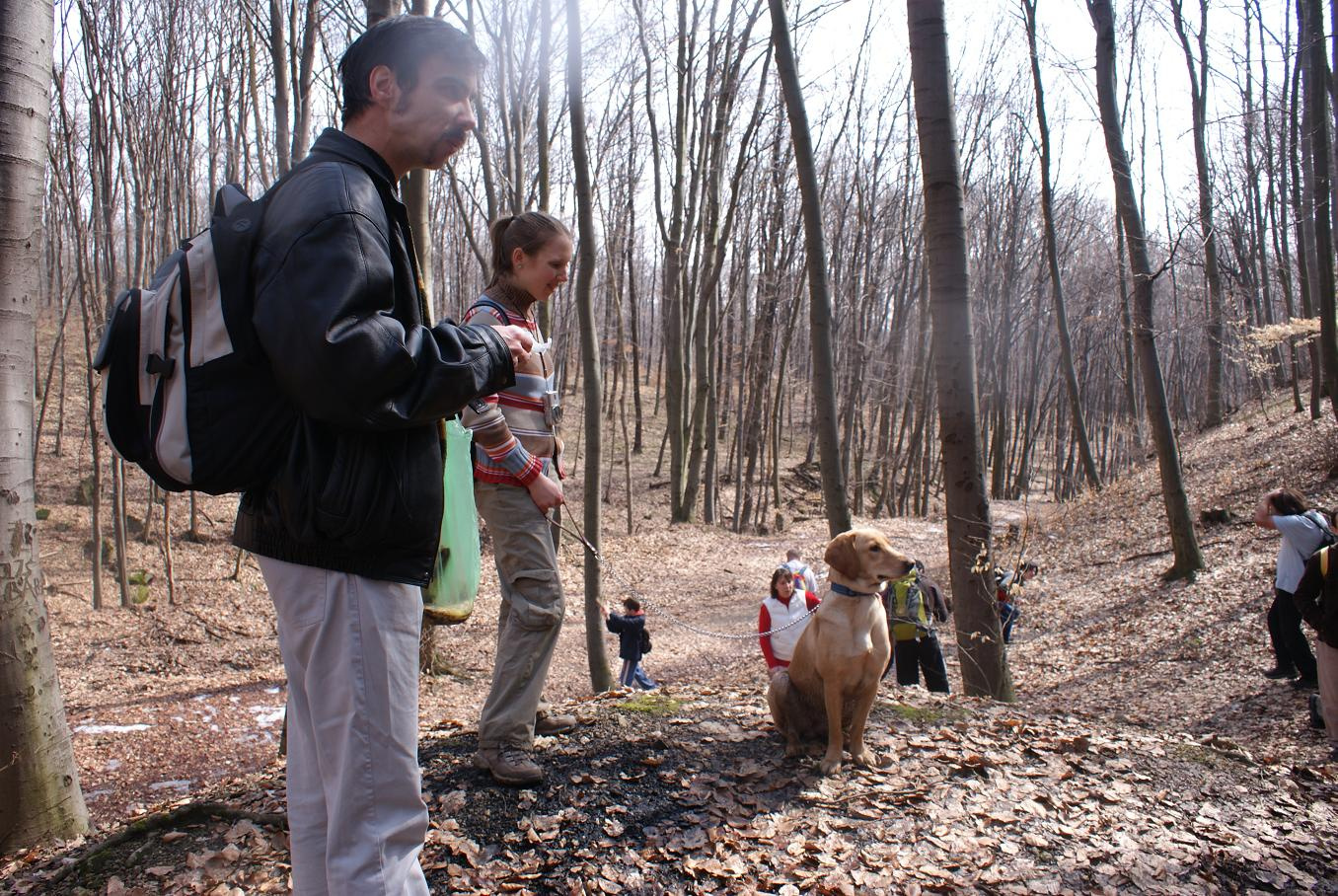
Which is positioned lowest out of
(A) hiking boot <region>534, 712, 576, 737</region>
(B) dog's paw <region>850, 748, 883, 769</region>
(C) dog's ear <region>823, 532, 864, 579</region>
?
(B) dog's paw <region>850, 748, 883, 769</region>

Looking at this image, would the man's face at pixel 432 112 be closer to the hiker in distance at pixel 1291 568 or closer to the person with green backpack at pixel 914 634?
the person with green backpack at pixel 914 634

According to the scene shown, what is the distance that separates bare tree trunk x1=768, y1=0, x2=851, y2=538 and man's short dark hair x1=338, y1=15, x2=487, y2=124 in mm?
4920

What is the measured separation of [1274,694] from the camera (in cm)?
714

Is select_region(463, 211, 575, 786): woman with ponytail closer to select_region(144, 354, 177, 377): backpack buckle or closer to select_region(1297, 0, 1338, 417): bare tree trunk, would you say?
select_region(144, 354, 177, 377): backpack buckle

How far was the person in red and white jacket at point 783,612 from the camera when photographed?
7066 mm

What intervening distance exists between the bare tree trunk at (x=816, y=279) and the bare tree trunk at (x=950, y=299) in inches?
38.3

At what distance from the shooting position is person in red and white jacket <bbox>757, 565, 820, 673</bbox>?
23.2ft

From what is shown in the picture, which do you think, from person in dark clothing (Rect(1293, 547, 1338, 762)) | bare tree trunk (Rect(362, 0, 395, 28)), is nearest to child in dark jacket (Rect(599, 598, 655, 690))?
person in dark clothing (Rect(1293, 547, 1338, 762))

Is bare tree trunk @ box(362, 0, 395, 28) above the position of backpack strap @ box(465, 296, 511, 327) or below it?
above

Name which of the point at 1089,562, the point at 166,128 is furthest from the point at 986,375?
the point at 166,128

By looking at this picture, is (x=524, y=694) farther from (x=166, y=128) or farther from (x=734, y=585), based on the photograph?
(x=166, y=128)

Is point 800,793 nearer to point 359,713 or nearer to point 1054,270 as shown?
point 359,713

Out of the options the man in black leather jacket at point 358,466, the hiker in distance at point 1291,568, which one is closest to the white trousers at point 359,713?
the man in black leather jacket at point 358,466

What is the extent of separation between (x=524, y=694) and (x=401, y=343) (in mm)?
2104
